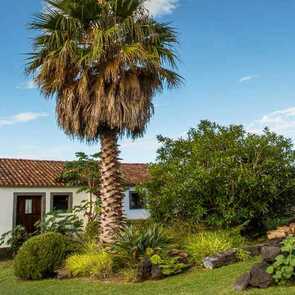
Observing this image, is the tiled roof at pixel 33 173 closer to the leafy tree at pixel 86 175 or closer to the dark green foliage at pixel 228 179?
the leafy tree at pixel 86 175

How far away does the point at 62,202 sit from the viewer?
21.0 m

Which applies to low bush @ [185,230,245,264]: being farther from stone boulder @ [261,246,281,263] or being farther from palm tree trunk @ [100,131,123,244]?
stone boulder @ [261,246,281,263]

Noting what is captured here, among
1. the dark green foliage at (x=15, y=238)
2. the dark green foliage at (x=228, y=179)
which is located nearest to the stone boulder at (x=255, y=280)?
the dark green foliage at (x=228, y=179)

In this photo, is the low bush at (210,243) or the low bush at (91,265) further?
the low bush at (210,243)

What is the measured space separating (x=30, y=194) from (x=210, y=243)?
35.3 feet

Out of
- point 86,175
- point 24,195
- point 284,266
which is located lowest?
point 284,266

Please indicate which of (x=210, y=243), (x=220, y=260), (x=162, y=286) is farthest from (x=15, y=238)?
(x=220, y=260)

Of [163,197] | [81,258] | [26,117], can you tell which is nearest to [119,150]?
[163,197]

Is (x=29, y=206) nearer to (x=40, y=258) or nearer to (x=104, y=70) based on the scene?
(x=40, y=258)

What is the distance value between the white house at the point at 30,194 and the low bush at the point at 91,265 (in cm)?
794

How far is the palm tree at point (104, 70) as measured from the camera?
13.2 m

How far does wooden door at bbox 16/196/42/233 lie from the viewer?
64.8 feet

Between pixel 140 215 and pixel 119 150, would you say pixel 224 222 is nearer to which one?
pixel 119 150

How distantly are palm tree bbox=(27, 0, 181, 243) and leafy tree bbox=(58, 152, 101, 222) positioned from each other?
21.1 ft
